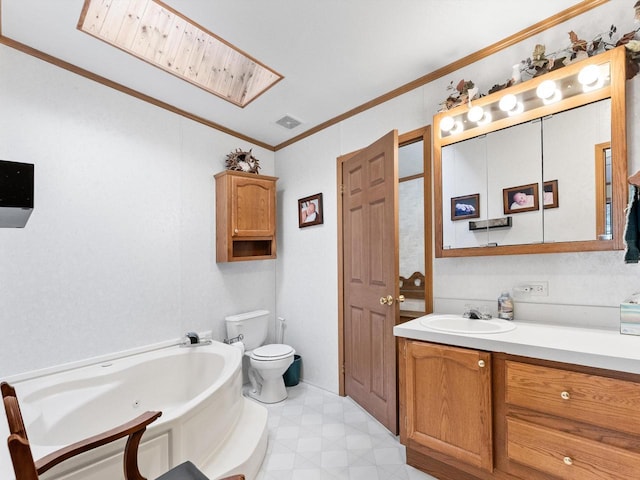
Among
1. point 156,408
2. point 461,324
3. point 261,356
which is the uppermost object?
point 461,324

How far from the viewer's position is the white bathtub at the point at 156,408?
1.36 m

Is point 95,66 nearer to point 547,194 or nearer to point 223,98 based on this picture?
point 223,98

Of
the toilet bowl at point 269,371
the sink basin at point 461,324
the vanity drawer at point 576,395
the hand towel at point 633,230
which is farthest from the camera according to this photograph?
the toilet bowl at point 269,371

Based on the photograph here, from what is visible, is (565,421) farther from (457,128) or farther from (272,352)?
(272,352)

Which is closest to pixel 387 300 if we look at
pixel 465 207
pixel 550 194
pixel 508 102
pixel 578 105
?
pixel 465 207

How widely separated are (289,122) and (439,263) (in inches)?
74.0

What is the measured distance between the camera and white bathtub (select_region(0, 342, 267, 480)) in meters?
1.36

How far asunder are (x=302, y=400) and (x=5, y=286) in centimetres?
225

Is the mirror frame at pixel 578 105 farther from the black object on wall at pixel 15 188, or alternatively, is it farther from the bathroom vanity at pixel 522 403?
the black object on wall at pixel 15 188

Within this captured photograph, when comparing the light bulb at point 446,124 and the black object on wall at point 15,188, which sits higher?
the light bulb at point 446,124

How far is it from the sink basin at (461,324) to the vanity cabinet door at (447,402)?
17cm

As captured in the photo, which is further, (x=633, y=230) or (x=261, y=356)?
(x=261, y=356)

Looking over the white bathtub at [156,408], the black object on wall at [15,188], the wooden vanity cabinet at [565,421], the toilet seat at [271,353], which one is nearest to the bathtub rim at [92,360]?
the white bathtub at [156,408]

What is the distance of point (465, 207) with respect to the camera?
77.7 inches
